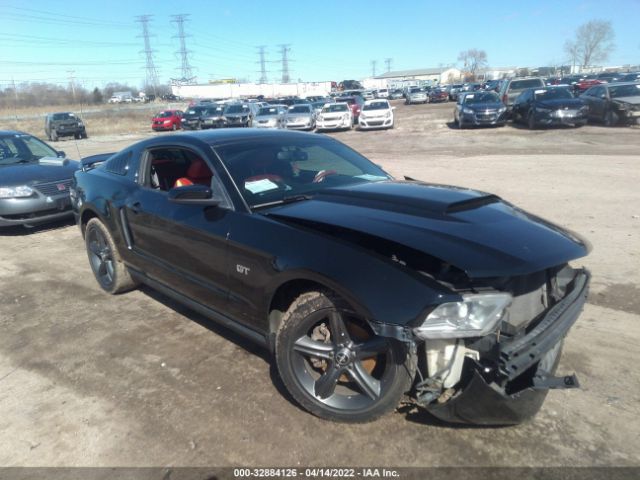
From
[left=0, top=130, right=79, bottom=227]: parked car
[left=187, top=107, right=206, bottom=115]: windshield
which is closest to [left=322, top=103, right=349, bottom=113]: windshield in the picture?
[left=187, top=107, right=206, bottom=115]: windshield

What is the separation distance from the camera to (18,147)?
834 cm

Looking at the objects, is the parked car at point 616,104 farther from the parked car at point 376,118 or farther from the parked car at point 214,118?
the parked car at point 214,118

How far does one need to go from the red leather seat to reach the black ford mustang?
0.03 meters

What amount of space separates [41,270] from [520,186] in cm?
793

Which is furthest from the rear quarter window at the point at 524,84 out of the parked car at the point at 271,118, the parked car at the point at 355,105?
the parked car at the point at 271,118

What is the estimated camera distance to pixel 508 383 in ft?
7.51

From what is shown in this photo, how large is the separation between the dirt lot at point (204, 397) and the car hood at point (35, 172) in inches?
78.3

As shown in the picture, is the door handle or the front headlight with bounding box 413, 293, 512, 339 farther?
the door handle

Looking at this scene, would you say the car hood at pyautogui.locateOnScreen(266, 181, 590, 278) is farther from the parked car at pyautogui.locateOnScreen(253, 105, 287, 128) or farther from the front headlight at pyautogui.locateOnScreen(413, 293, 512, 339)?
the parked car at pyautogui.locateOnScreen(253, 105, 287, 128)

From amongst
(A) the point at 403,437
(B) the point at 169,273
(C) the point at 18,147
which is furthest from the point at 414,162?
(A) the point at 403,437

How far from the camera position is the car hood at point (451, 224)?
2334 mm

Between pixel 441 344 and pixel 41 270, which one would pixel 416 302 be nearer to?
pixel 441 344

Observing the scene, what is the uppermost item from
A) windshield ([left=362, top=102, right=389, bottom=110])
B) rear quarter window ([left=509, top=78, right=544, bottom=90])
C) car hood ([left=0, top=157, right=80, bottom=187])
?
rear quarter window ([left=509, top=78, right=544, bottom=90])

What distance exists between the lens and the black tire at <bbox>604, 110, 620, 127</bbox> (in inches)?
726
